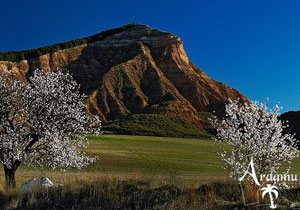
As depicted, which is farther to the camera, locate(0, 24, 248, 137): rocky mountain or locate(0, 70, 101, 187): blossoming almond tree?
locate(0, 24, 248, 137): rocky mountain

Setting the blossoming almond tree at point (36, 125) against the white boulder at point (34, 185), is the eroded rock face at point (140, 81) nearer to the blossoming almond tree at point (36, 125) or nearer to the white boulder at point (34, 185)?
the blossoming almond tree at point (36, 125)

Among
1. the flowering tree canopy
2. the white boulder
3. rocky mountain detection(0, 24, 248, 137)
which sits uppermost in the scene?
rocky mountain detection(0, 24, 248, 137)

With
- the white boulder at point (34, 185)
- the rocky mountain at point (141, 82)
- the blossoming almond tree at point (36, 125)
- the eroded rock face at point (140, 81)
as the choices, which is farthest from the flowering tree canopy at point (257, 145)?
the eroded rock face at point (140, 81)

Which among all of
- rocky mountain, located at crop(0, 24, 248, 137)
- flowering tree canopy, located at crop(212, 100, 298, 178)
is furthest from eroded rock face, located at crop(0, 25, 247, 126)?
flowering tree canopy, located at crop(212, 100, 298, 178)

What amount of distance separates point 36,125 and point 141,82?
15355 centimetres

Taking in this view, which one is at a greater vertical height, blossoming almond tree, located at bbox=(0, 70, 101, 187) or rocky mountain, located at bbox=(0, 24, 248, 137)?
rocky mountain, located at bbox=(0, 24, 248, 137)

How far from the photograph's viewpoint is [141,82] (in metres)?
174

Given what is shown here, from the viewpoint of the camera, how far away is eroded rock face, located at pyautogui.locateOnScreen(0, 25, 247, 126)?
153m

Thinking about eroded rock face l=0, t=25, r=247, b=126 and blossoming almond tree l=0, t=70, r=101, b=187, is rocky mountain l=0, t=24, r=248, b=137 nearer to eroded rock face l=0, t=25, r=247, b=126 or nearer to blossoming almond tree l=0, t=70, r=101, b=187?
eroded rock face l=0, t=25, r=247, b=126

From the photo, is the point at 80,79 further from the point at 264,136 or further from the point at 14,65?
the point at 264,136

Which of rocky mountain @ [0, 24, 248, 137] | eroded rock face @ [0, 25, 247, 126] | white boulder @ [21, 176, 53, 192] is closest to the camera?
white boulder @ [21, 176, 53, 192]

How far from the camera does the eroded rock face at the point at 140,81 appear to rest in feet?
502

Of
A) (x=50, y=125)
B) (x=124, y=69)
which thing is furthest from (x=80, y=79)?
(x=50, y=125)

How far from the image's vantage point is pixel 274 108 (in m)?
17.1
